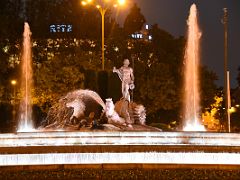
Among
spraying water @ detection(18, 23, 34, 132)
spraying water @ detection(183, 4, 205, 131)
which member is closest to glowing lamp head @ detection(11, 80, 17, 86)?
spraying water @ detection(18, 23, 34, 132)

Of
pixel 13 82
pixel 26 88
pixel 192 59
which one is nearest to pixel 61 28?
pixel 13 82

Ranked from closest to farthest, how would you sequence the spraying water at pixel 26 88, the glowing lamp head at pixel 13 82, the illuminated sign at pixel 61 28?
1. the spraying water at pixel 26 88
2. the glowing lamp head at pixel 13 82
3. the illuminated sign at pixel 61 28

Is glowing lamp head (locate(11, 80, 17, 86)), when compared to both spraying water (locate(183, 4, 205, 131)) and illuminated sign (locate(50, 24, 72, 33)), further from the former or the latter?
illuminated sign (locate(50, 24, 72, 33))

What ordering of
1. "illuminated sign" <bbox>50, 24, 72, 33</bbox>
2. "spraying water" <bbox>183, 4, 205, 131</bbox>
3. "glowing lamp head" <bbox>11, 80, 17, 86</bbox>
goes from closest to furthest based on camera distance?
1. "spraying water" <bbox>183, 4, 205, 131</bbox>
2. "glowing lamp head" <bbox>11, 80, 17, 86</bbox>
3. "illuminated sign" <bbox>50, 24, 72, 33</bbox>

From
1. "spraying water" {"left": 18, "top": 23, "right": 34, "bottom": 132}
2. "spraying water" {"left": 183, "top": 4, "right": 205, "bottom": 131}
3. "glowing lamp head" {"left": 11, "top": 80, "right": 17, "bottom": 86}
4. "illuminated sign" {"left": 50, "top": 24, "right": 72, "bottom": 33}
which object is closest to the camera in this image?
"spraying water" {"left": 183, "top": 4, "right": 205, "bottom": 131}

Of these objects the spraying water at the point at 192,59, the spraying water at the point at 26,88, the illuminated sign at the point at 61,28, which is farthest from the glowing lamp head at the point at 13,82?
the illuminated sign at the point at 61,28

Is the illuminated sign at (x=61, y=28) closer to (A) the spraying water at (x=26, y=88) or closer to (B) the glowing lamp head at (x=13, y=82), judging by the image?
(A) the spraying water at (x=26, y=88)

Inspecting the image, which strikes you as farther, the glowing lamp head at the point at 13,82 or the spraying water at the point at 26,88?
the glowing lamp head at the point at 13,82

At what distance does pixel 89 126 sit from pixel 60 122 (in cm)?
168

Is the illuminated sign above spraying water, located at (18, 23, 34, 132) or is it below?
above

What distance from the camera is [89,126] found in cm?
2270

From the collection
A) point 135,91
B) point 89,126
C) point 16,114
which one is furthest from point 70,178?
point 16,114

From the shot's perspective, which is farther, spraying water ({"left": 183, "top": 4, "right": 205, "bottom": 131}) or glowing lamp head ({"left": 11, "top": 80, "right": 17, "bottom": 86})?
glowing lamp head ({"left": 11, "top": 80, "right": 17, "bottom": 86})

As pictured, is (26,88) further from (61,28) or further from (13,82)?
(61,28)
